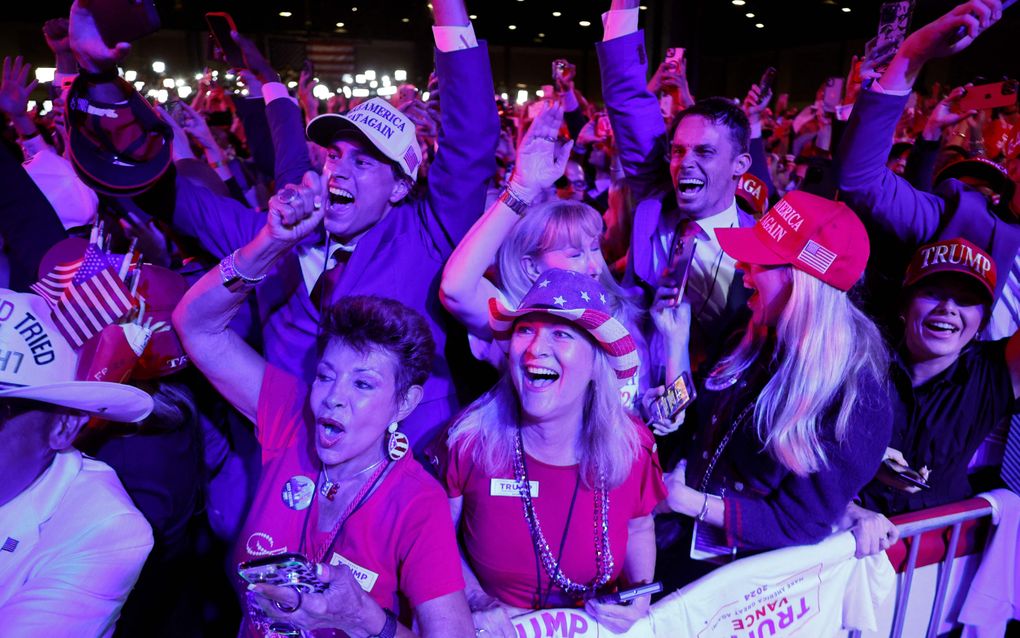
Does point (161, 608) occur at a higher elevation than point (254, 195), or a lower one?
lower

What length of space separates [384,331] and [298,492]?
49 centimetres

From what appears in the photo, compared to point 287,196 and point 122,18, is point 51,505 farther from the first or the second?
point 122,18

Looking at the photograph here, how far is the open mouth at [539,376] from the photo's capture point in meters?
2.17

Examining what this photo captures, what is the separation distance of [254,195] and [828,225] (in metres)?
3.98

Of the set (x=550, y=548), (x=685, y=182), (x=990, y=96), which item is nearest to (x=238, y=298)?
(x=550, y=548)

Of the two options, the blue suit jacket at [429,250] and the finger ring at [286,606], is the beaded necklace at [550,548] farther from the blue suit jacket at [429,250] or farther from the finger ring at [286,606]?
the finger ring at [286,606]

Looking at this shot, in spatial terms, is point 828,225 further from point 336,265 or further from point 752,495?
point 336,265

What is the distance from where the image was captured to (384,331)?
6.63ft

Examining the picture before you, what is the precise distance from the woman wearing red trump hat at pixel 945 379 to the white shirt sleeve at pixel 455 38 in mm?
1878

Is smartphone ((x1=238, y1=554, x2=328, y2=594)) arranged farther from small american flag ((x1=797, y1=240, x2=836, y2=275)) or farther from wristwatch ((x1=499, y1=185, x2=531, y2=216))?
small american flag ((x1=797, y1=240, x2=836, y2=275))

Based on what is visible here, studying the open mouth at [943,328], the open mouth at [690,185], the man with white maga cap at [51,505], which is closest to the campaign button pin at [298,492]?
the man with white maga cap at [51,505]

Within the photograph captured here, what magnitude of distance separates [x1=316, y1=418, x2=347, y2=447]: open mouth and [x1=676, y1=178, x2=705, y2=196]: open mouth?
1998mm

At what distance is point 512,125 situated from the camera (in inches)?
368

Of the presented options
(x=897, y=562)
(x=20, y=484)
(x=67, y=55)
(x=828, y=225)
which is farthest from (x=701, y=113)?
(x=67, y=55)
